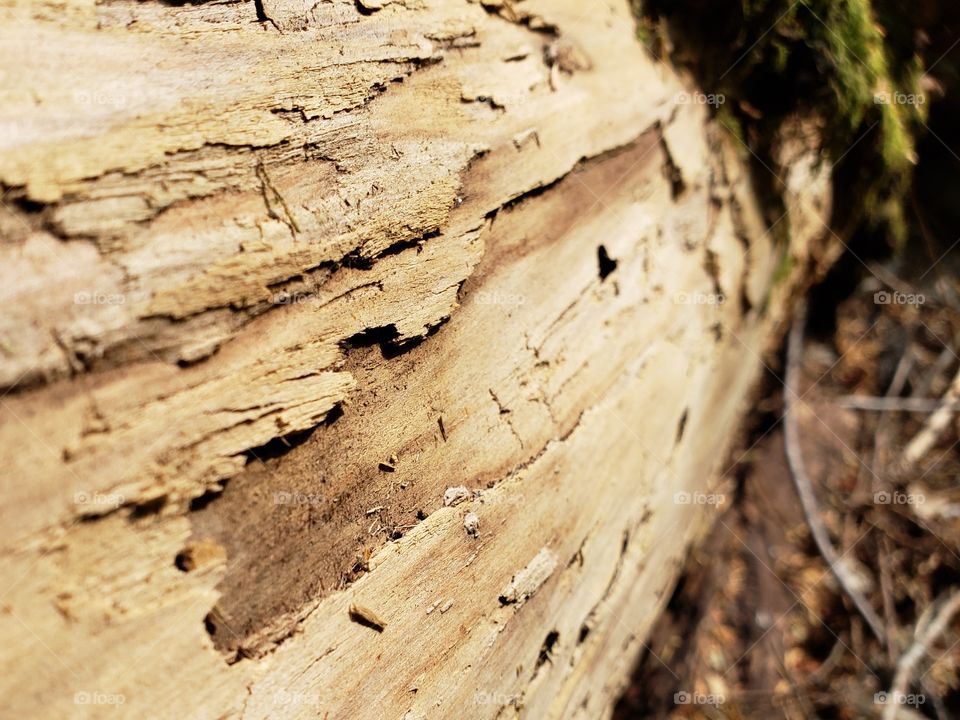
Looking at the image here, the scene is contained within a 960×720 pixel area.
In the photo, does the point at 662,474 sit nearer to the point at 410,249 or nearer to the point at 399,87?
the point at 410,249

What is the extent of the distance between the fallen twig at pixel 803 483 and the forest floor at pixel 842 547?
0.03 metres

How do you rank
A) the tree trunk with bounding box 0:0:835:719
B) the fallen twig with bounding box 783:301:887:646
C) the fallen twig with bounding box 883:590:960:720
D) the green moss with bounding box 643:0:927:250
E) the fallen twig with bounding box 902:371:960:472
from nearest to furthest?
the tree trunk with bounding box 0:0:835:719, the green moss with bounding box 643:0:927:250, the fallen twig with bounding box 883:590:960:720, the fallen twig with bounding box 783:301:887:646, the fallen twig with bounding box 902:371:960:472

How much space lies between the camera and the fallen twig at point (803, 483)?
11.6ft

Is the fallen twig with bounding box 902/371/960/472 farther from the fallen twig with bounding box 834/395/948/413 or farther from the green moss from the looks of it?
the green moss

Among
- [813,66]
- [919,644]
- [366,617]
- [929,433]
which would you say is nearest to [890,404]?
[929,433]

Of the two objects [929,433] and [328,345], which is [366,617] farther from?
[929,433]

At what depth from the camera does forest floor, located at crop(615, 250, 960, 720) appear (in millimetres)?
A: 3291

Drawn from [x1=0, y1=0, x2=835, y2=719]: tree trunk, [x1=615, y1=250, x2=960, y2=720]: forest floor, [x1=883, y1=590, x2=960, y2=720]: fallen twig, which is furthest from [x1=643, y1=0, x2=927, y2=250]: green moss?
[x1=883, y1=590, x2=960, y2=720]: fallen twig

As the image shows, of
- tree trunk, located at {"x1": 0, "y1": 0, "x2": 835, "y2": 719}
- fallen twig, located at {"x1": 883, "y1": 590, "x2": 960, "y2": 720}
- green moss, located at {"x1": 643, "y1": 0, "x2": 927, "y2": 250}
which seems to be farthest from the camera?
fallen twig, located at {"x1": 883, "y1": 590, "x2": 960, "y2": 720}

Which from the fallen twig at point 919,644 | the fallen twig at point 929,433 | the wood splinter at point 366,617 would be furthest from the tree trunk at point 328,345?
the fallen twig at point 929,433

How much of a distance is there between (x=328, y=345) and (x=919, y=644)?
3.46 meters

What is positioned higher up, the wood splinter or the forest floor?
the wood splinter

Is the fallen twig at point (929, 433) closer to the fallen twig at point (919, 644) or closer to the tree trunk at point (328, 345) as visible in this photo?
the fallen twig at point (919, 644)

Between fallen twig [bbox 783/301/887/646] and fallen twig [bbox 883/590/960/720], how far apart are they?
127 mm
